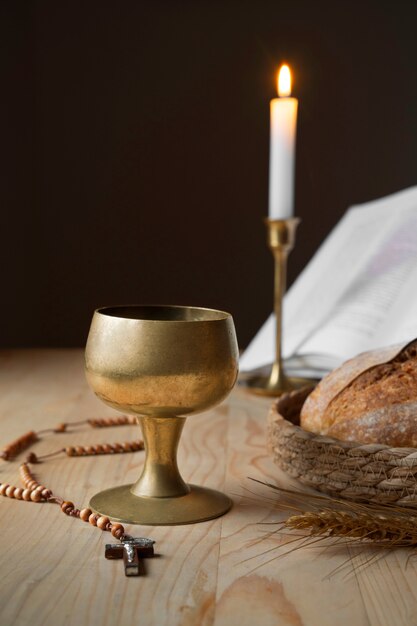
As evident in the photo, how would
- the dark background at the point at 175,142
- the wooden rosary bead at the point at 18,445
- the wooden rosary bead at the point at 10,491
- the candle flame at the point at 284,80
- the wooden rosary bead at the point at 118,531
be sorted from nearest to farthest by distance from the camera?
the wooden rosary bead at the point at 118,531 → the wooden rosary bead at the point at 10,491 → the wooden rosary bead at the point at 18,445 → the candle flame at the point at 284,80 → the dark background at the point at 175,142

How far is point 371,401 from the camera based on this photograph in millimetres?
791

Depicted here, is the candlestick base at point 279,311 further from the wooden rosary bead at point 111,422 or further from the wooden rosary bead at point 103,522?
the wooden rosary bead at point 103,522

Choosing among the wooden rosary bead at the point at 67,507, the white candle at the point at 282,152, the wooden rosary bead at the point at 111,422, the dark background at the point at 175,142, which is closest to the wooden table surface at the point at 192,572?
the wooden rosary bead at the point at 67,507

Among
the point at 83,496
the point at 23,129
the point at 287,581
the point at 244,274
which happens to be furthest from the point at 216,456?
the point at 23,129

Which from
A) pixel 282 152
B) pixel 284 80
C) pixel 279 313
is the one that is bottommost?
pixel 279 313

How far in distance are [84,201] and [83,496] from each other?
1.59 metres

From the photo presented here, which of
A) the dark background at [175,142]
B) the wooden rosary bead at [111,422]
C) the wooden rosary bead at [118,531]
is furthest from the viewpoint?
the dark background at [175,142]

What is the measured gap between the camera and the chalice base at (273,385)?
127 cm

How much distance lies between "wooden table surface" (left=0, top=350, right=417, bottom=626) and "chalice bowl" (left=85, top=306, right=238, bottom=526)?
0.10 feet

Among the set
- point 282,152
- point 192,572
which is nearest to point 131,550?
point 192,572

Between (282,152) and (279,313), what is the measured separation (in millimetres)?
247

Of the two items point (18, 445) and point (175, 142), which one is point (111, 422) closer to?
point (18, 445)

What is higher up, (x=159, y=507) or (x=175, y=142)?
(x=175, y=142)

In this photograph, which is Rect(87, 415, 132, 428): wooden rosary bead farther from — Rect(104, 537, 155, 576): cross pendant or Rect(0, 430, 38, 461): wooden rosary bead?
Rect(104, 537, 155, 576): cross pendant
